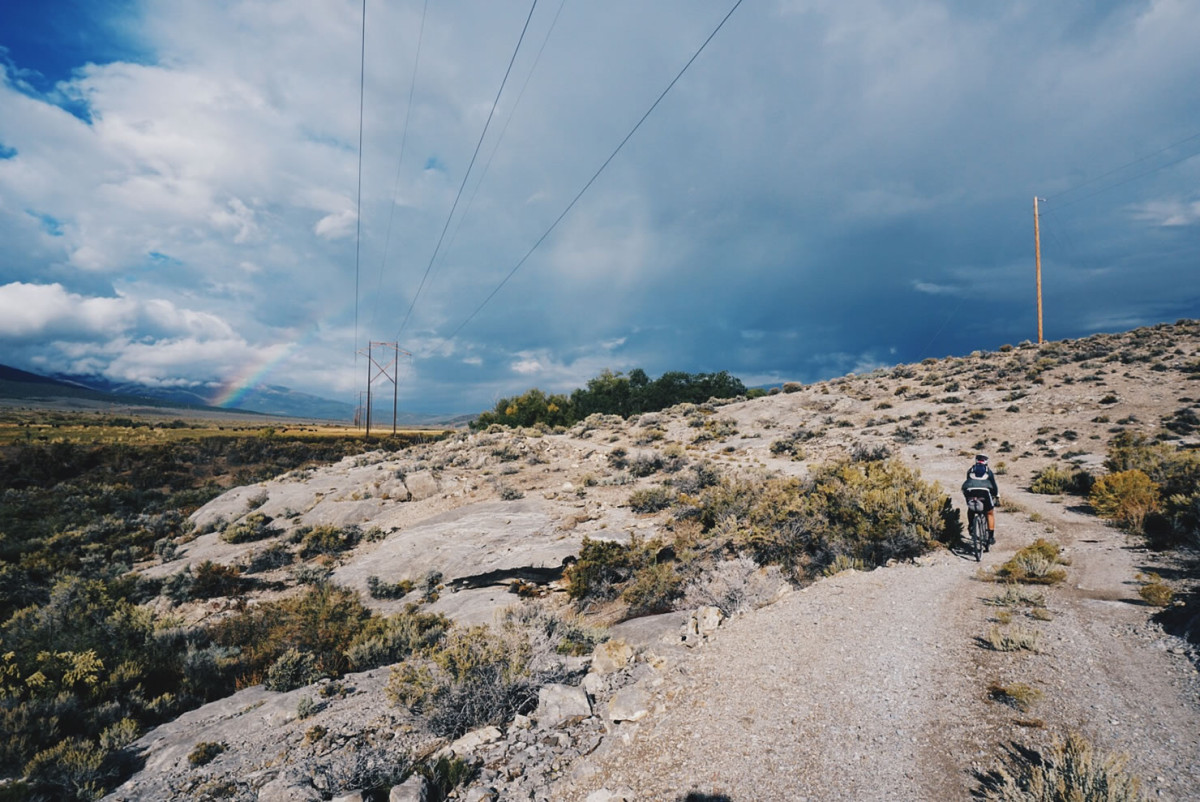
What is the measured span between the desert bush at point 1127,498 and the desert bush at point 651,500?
12.3m

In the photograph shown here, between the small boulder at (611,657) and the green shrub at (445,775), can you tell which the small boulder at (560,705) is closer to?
the small boulder at (611,657)

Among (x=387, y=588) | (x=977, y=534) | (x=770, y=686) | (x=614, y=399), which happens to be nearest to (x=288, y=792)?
(x=770, y=686)

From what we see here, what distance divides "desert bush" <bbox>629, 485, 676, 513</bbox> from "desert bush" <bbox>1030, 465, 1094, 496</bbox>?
1303 centimetres

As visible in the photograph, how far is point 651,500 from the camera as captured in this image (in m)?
A: 18.4

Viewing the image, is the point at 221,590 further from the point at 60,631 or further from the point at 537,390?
the point at 537,390

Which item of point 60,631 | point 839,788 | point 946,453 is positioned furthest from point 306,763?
point 946,453

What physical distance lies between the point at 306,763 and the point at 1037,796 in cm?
778

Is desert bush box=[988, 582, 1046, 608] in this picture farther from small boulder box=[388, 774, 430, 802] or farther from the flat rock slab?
the flat rock slab

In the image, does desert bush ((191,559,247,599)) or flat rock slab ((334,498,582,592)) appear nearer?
flat rock slab ((334,498,582,592))

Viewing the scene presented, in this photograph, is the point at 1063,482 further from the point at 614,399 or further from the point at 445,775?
the point at 614,399

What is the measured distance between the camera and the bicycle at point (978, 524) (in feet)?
35.5

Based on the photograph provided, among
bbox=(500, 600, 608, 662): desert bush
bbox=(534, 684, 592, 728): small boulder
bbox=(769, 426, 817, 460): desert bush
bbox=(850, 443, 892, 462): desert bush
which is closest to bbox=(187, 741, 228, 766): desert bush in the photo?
bbox=(500, 600, 608, 662): desert bush

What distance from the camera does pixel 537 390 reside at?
64.1 metres

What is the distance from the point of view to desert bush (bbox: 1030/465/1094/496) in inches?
632
